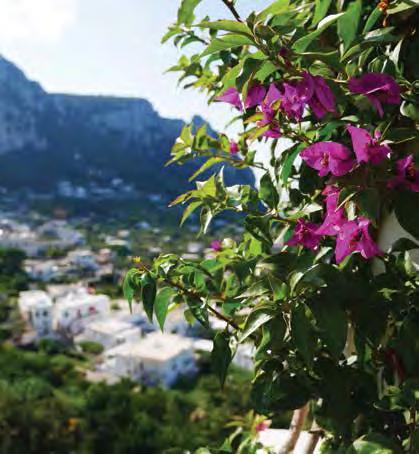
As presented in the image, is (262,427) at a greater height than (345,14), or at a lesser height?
lesser

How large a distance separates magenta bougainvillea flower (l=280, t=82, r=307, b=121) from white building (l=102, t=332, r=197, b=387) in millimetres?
15401

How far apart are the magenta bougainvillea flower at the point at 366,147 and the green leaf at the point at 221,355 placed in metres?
0.21

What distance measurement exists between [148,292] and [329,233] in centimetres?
17

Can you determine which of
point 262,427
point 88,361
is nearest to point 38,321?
point 88,361

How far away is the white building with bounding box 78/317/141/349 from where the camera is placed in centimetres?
1770

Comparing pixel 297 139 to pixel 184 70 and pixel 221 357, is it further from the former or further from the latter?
pixel 184 70

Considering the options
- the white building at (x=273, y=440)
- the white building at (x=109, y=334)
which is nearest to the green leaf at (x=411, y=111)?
the white building at (x=273, y=440)

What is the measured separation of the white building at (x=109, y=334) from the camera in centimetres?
1770

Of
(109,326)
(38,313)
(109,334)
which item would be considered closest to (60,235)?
(38,313)

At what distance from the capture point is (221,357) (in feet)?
1.60

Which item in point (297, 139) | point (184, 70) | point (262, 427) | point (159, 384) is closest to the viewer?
point (297, 139)

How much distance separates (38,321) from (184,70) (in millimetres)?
17920

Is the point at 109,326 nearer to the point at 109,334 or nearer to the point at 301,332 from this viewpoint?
the point at 109,334

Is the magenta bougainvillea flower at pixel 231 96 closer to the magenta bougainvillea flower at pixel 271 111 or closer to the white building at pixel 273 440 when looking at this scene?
the magenta bougainvillea flower at pixel 271 111
